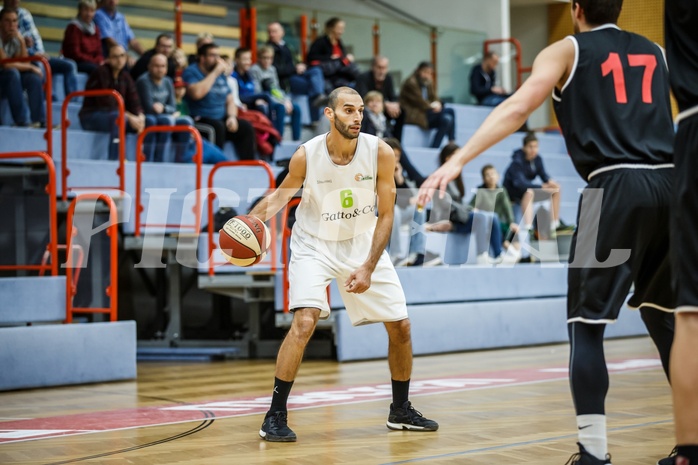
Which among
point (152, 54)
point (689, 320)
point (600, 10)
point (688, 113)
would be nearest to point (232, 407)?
point (600, 10)

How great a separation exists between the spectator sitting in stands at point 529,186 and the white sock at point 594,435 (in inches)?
327

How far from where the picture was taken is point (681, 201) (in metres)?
3.21

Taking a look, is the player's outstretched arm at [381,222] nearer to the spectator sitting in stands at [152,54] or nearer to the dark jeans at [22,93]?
the dark jeans at [22,93]

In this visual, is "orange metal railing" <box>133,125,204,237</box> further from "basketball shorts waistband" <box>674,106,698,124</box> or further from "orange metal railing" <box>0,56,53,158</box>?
"basketball shorts waistband" <box>674,106,698,124</box>

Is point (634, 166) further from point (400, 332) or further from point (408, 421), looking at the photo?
point (408, 421)

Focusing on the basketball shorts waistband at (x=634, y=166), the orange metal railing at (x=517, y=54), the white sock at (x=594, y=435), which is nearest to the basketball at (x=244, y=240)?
the basketball shorts waistband at (x=634, y=166)

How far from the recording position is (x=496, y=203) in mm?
11820

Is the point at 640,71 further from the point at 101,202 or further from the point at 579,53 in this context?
the point at 101,202

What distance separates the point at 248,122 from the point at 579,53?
805 centimetres

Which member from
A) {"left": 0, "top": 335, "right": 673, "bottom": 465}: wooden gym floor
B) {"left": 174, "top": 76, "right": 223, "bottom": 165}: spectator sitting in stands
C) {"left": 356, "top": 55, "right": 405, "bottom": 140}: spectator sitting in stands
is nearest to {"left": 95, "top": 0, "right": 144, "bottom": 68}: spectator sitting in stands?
{"left": 174, "top": 76, "right": 223, "bottom": 165}: spectator sitting in stands

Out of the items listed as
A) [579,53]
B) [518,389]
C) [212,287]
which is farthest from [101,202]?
[579,53]

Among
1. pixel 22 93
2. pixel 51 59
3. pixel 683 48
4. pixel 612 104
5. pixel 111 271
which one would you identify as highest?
pixel 51 59

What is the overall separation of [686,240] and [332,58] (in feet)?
36.0

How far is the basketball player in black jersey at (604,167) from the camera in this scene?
385 centimetres
